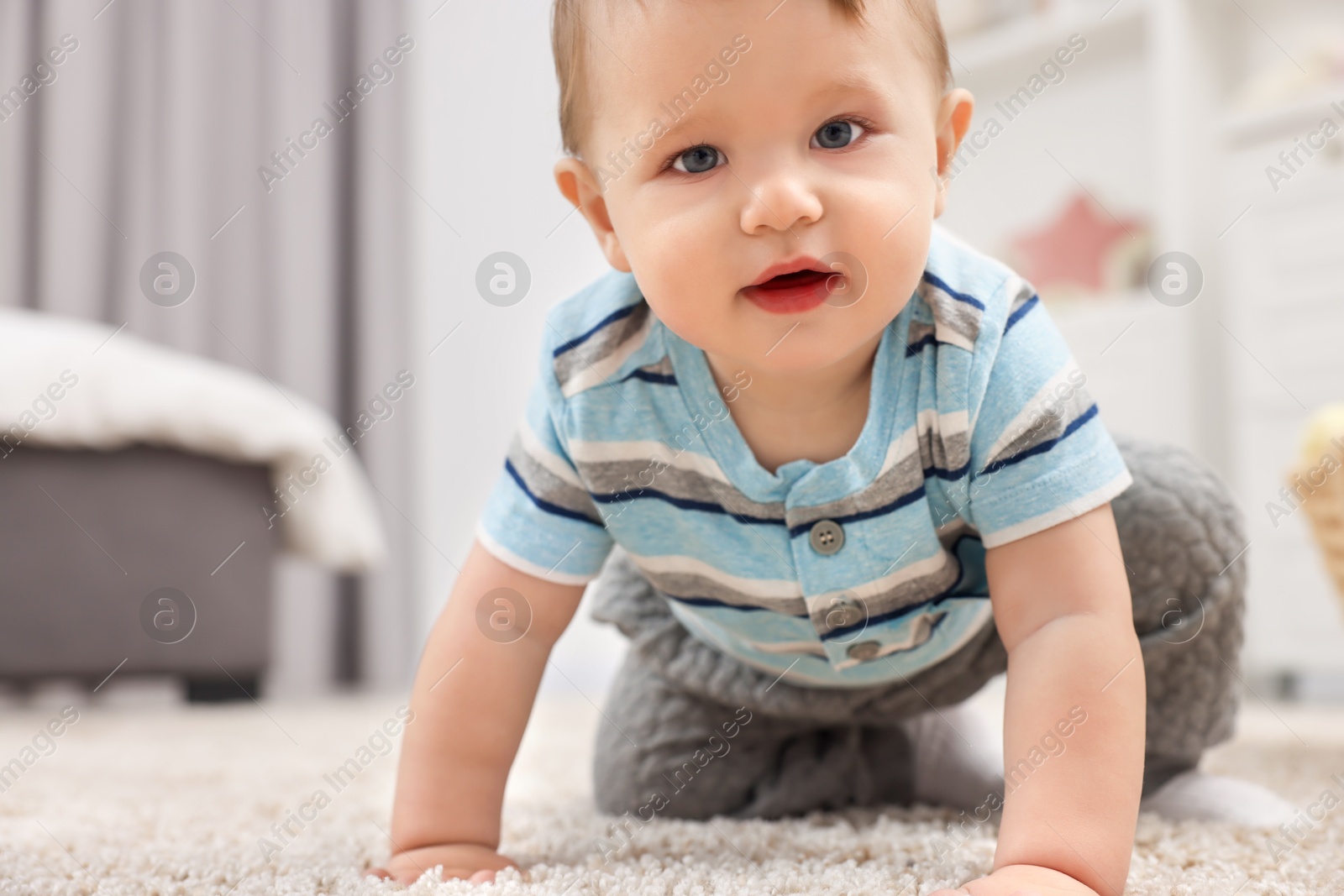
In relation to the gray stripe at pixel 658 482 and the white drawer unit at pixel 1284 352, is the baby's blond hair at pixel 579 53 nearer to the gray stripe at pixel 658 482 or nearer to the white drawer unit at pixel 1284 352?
the gray stripe at pixel 658 482

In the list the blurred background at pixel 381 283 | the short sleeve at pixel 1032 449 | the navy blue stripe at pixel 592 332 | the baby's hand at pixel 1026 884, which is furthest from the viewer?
the blurred background at pixel 381 283

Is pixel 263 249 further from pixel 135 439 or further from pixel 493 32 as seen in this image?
pixel 135 439

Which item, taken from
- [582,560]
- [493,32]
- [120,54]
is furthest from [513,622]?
[120,54]

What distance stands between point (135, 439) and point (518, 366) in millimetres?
1037

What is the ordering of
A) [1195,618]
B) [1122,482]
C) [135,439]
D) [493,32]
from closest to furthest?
[1122,482] → [1195,618] → [135,439] → [493,32]

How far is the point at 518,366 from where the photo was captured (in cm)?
261

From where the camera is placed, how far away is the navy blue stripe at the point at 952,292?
60 cm

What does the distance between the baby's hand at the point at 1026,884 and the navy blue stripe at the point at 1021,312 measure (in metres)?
0.27

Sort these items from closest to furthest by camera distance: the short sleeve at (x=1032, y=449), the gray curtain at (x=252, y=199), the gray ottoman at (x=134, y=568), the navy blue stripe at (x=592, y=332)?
the short sleeve at (x=1032, y=449) < the navy blue stripe at (x=592, y=332) < the gray ottoman at (x=134, y=568) < the gray curtain at (x=252, y=199)

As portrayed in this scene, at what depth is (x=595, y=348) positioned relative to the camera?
0.66 metres

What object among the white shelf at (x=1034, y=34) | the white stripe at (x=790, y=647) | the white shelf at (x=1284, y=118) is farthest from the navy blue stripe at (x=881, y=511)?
the white shelf at (x=1034, y=34)

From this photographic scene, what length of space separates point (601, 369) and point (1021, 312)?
232mm

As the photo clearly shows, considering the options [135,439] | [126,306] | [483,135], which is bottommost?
[135,439]

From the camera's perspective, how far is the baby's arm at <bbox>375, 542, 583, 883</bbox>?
60cm
